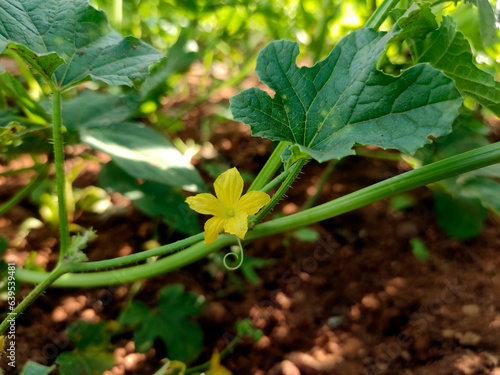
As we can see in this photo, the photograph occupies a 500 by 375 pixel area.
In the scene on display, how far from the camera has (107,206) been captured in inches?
73.6

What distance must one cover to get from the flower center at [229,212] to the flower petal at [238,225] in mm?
24

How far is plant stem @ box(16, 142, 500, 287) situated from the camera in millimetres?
1032

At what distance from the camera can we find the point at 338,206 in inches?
43.6

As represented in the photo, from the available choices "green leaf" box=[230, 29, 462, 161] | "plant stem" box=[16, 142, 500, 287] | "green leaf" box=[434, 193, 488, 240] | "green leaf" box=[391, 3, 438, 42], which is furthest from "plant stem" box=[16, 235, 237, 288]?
"green leaf" box=[434, 193, 488, 240]

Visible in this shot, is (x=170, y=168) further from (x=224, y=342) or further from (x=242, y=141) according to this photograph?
(x=242, y=141)

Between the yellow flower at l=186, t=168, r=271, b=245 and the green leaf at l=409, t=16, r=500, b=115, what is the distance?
2.01 ft

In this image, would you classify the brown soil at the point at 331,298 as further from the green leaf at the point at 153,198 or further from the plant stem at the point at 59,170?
the plant stem at the point at 59,170

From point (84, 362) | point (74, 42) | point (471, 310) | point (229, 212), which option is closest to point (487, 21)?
point (229, 212)

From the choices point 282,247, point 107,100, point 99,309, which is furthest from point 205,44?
point 99,309

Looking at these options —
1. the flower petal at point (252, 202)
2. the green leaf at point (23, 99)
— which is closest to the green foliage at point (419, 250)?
the flower petal at point (252, 202)

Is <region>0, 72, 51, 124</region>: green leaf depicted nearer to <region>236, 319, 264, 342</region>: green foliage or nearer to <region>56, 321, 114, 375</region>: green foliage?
<region>56, 321, 114, 375</region>: green foliage

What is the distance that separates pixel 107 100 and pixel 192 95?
36.9 inches

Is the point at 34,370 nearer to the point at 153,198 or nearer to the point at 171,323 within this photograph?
the point at 171,323

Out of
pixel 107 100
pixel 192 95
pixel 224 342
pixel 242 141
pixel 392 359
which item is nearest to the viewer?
pixel 392 359
